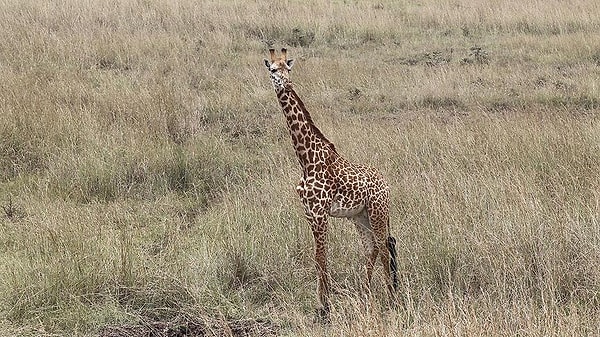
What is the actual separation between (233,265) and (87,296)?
912 mm

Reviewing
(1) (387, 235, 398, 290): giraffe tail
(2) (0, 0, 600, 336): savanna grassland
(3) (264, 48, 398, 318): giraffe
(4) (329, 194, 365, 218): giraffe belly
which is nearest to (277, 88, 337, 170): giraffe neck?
(3) (264, 48, 398, 318): giraffe

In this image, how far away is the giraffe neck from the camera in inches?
145

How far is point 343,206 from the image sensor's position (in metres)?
3.66

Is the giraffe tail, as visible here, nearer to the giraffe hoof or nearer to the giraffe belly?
the giraffe belly

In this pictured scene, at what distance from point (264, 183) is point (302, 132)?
204 centimetres

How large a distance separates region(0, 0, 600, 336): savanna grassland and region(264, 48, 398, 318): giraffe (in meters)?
0.31

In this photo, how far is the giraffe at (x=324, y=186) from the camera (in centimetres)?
361

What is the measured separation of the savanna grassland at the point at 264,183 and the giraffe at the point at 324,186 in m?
0.31

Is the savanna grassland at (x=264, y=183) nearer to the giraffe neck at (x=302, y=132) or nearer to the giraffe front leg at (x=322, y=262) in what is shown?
the giraffe front leg at (x=322, y=262)

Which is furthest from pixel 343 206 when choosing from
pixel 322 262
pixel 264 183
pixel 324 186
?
pixel 264 183

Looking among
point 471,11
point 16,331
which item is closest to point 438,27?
point 471,11

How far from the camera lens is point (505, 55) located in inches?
465

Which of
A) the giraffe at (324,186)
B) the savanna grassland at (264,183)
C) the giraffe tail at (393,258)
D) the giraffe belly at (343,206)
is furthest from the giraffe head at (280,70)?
the savanna grassland at (264,183)

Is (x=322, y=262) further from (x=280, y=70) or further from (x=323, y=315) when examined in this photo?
(x=280, y=70)
